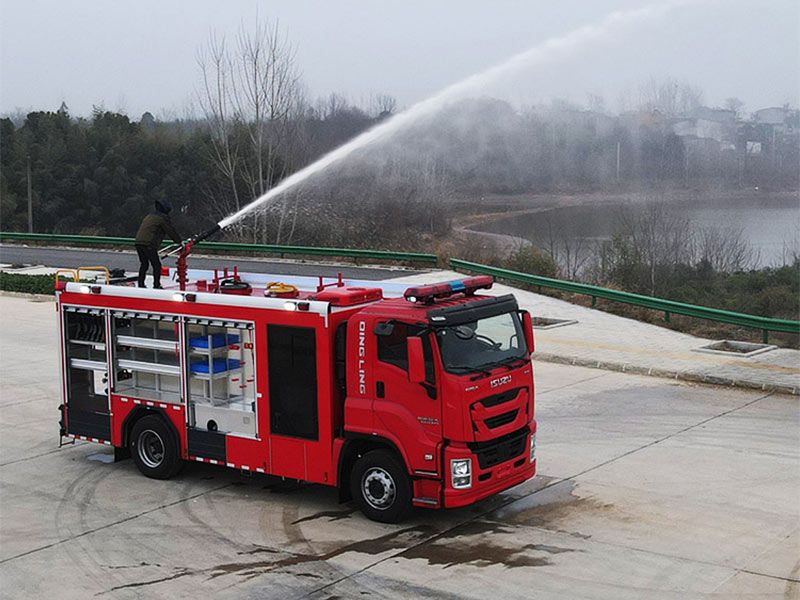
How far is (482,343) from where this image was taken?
1109 cm

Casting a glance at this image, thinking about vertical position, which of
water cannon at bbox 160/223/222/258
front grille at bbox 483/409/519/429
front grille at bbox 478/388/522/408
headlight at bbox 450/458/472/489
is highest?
water cannon at bbox 160/223/222/258

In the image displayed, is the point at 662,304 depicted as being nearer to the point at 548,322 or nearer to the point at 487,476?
the point at 548,322

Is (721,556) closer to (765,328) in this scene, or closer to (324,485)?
(324,485)

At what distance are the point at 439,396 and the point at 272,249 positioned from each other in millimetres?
26250

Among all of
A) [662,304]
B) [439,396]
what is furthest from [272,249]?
[439,396]

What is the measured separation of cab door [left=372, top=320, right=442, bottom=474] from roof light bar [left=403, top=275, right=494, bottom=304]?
1.39 ft

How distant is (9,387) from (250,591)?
11.1 metres

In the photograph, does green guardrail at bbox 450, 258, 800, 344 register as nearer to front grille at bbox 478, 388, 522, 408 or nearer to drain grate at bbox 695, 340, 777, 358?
drain grate at bbox 695, 340, 777, 358

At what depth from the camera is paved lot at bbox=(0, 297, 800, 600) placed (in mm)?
9500

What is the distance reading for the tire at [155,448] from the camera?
12.7 m

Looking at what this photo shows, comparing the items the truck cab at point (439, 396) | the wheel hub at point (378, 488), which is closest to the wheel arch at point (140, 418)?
the truck cab at point (439, 396)

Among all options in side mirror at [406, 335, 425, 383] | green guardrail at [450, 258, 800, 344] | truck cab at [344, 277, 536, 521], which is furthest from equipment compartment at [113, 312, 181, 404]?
green guardrail at [450, 258, 800, 344]

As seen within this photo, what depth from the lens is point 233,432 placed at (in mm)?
12180

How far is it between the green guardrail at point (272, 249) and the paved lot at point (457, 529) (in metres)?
17.6
